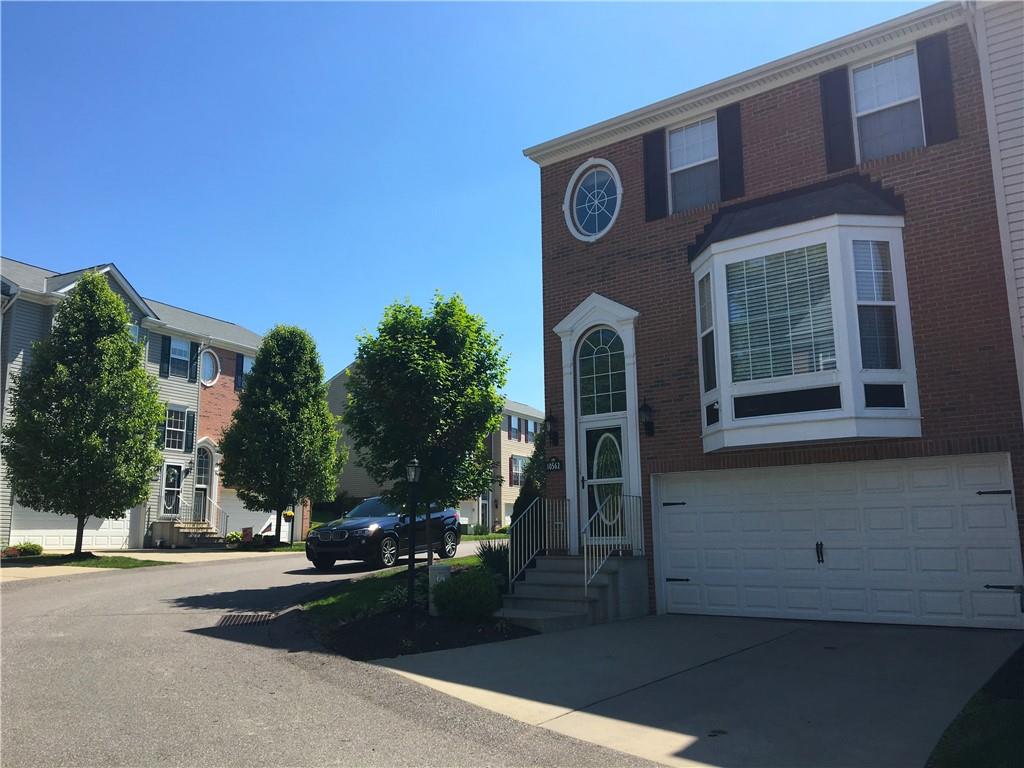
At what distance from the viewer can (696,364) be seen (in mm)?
12086

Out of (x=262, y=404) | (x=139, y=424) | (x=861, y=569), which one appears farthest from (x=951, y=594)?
(x=262, y=404)

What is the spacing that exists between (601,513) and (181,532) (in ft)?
69.0

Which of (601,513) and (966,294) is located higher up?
(966,294)

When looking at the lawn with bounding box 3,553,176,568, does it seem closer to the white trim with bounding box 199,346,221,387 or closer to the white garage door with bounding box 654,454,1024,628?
the white trim with bounding box 199,346,221,387

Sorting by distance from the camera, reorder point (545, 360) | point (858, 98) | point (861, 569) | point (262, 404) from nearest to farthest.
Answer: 1. point (861, 569)
2. point (858, 98)
3. point (545, 360)
4. point (262, 404)

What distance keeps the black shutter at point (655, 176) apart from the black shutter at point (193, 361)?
925 inches

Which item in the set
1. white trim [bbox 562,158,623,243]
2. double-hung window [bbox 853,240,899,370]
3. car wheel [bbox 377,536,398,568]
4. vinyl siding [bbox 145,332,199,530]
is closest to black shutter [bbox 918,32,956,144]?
double-hung window [bbox 853,240,899,370]

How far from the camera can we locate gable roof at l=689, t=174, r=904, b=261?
1056cm

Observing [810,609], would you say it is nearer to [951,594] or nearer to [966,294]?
[951,594]

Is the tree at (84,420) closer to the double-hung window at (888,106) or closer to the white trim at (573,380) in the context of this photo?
the white trim at (573,380)

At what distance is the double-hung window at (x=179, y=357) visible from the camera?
98.7ft

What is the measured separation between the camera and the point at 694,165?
13.0 m

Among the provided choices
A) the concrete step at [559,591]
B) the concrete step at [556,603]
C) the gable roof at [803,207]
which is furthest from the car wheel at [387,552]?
the gable roof at [803,207]

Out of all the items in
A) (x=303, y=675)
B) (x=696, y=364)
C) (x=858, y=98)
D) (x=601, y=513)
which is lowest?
(x=303, y=675)
